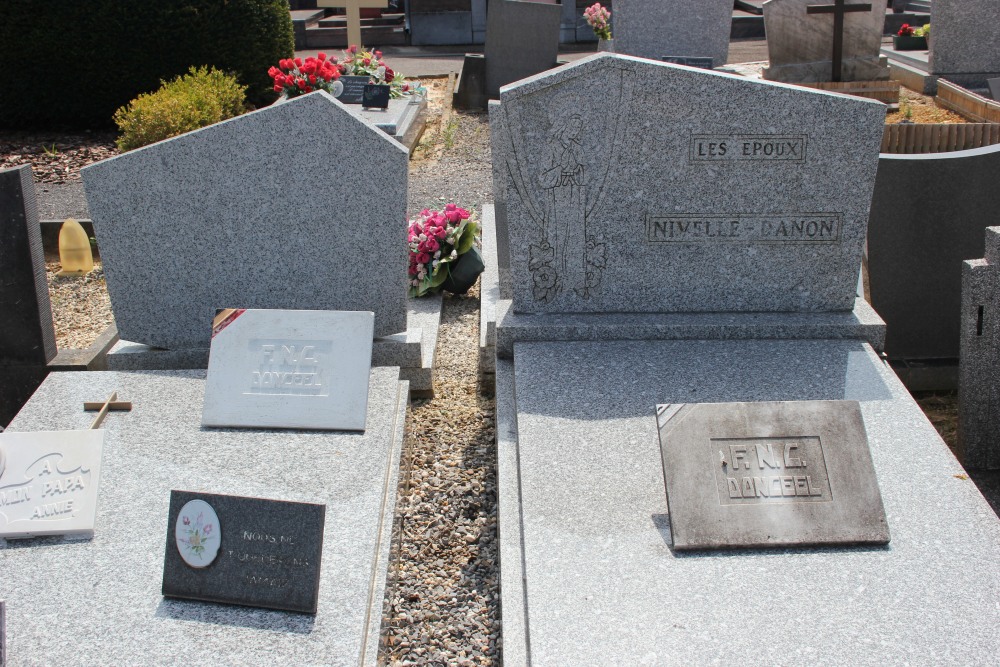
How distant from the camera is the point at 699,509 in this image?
9.23 ft

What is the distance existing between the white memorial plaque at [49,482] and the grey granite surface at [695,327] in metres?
1.73

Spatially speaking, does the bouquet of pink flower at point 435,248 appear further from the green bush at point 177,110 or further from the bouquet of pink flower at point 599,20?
the bouquet of pink flower at point 599,20

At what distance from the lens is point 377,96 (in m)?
9.65

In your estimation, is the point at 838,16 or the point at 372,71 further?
the point at 372,71

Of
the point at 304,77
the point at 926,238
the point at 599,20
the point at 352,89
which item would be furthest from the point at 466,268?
the point at 599,20

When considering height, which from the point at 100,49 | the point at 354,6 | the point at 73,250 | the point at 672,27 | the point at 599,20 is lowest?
the point at 73,250

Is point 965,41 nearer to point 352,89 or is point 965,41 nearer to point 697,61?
point 697,61

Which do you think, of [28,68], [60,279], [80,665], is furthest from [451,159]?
[80,665]

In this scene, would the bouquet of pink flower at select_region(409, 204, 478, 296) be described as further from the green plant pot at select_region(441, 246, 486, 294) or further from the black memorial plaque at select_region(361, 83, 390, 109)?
the black memorial plaque at select_region(361, 83, 390, 109)

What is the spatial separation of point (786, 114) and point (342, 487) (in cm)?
232

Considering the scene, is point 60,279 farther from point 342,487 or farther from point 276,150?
point 342,487

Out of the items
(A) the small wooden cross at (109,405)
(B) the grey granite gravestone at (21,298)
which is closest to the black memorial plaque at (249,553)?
(A) the small wooden cross at (109,405)

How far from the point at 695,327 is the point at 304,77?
6.80 meters

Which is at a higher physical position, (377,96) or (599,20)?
(599,20)
